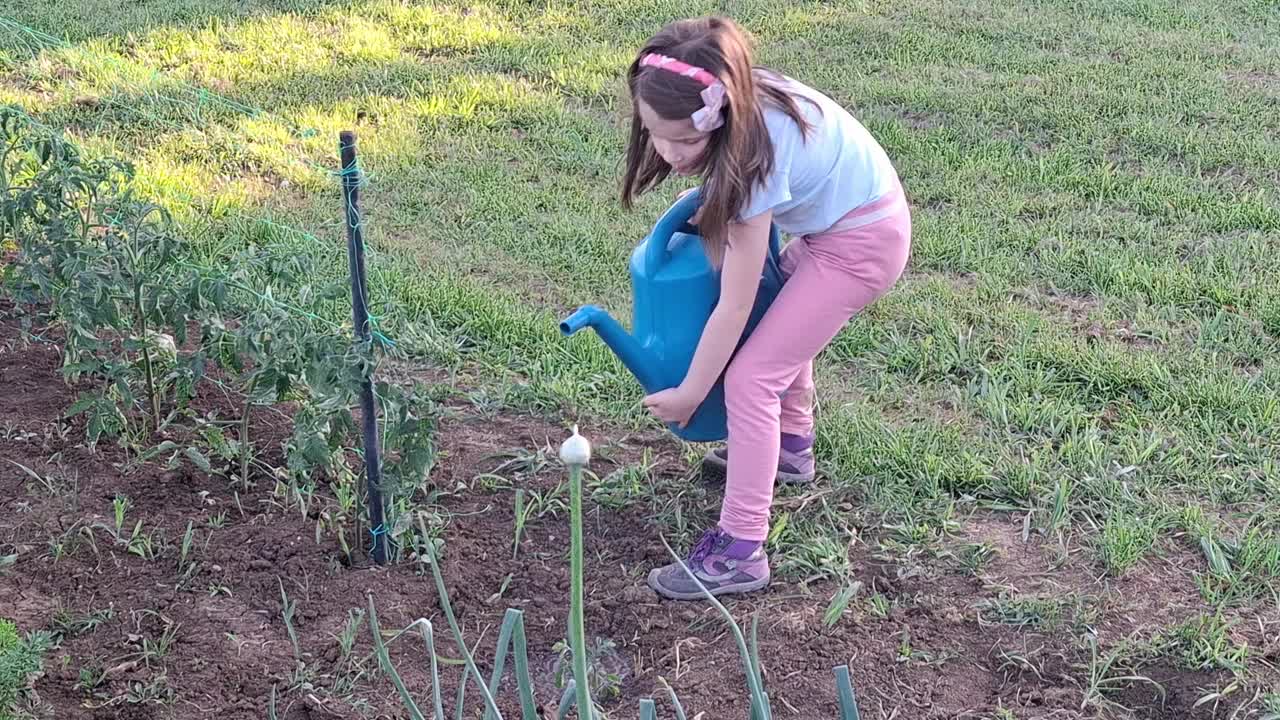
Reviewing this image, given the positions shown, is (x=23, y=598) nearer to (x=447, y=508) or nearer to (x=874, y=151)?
(x=447, y=508)

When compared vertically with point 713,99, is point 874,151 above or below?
below

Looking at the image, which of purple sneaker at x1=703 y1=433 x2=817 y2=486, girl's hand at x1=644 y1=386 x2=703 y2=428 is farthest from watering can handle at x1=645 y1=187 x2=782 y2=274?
purple sneaker at x1=703 y1=433 x2=817 y2=486

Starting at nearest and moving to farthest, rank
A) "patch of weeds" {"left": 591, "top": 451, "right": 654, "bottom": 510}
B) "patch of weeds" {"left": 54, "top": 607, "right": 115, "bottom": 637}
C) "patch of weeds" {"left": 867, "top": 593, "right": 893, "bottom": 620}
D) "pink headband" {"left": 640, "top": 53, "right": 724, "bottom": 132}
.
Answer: "pink headband" {"left": 640, "top": 53, "right": 724, "bottom": 132} → "patch of weeds" {"left": 54, "top": 607, "right": 115, "bottom": 637} → "patch of weeds" {"left": 867, "top": 593, "right": 893, "bottom": 620} → "patch of weeds" {"left": 591, "top": 451, "right": 654, "bottom": 510}

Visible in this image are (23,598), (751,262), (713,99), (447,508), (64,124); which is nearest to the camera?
(713,99)

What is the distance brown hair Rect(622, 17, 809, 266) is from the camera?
2123 mm

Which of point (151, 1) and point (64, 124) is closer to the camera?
point (64, 124)

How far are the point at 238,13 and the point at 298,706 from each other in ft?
14.8

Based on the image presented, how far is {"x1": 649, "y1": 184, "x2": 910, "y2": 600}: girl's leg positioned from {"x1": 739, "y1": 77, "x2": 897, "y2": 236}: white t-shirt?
4 centimetres

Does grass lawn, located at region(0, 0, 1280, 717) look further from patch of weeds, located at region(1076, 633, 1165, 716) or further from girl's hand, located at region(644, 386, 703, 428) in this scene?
girl's hand, located at region(644, 386, 703, 428)

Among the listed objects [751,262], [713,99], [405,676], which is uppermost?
[713,99]

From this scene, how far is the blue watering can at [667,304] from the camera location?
2.37m

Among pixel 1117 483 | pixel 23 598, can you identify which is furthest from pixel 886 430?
pixel 23 598

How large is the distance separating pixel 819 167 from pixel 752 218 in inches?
8.4

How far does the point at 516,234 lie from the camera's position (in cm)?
404
